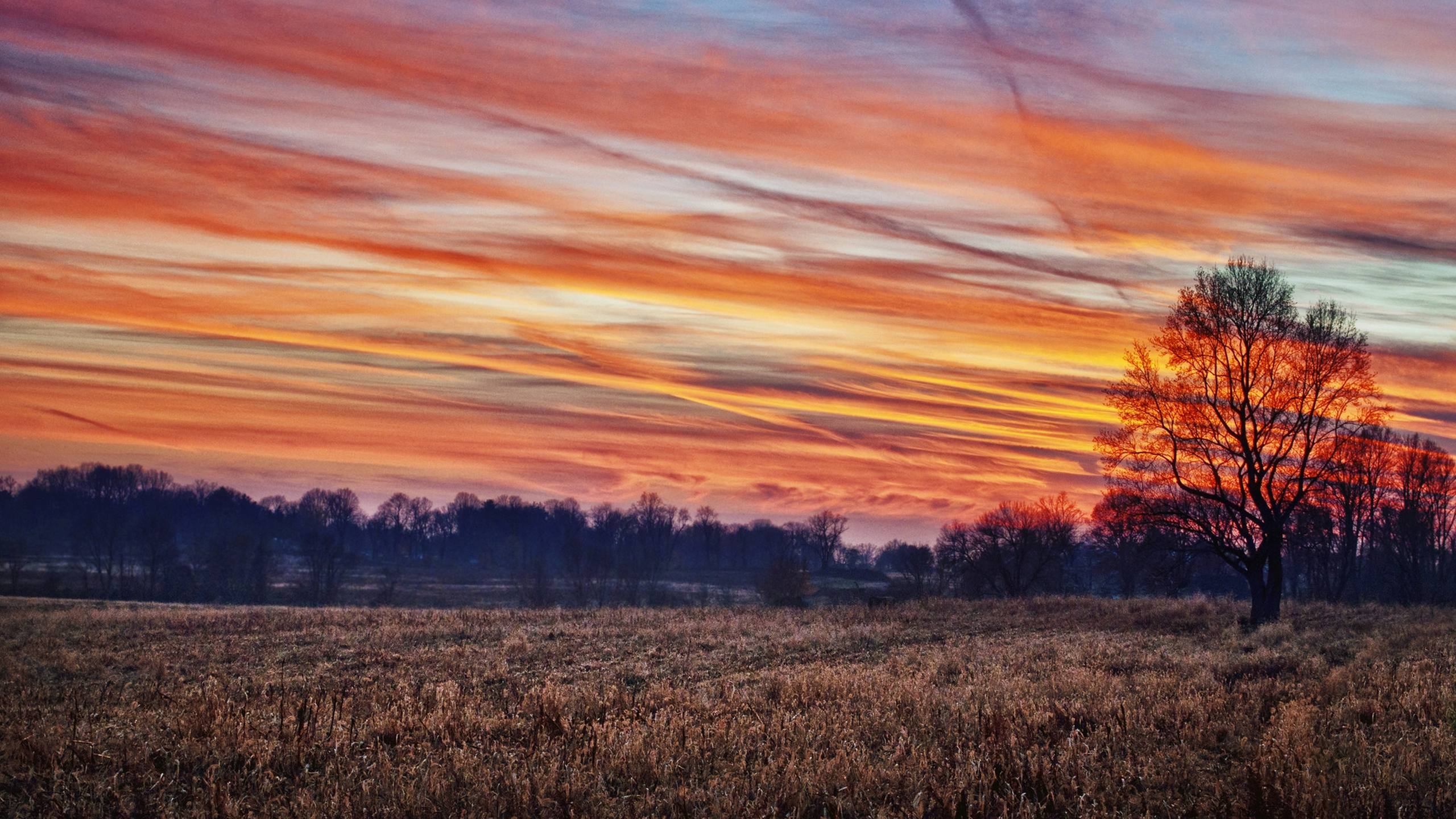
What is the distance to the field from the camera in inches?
292

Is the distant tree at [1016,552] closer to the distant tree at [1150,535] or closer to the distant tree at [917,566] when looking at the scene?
the distant tree at [917,566]

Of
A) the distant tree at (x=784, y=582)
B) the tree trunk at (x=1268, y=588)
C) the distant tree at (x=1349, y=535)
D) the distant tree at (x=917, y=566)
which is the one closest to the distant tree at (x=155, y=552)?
the distant tree at (x=784, y=582)

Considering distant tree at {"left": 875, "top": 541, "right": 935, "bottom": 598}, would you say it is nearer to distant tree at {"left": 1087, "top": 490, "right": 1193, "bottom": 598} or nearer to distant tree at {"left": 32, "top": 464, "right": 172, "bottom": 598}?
distant tree at {"left": 1087, "top": 490, "right": 1193, "bottom": 598}

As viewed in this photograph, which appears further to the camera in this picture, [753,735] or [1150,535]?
[1150,535]

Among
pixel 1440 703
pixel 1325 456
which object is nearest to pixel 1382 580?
pixel 1325 456

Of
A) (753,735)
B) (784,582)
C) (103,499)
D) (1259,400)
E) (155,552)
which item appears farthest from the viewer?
(103,499)

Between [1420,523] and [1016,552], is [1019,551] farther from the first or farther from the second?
[1420,523]

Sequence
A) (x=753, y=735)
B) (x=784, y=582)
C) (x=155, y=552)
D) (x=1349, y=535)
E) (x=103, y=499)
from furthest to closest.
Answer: (x=103, y=499) < (x=155, y=552) < (x=784, y=582) < (x=1349, y=535) < (x=753, y=735)

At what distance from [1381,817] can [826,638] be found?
19.3 meters

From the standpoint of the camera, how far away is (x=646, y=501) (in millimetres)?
167375

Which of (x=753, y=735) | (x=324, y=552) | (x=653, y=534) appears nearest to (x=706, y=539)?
(x=653, y=534)

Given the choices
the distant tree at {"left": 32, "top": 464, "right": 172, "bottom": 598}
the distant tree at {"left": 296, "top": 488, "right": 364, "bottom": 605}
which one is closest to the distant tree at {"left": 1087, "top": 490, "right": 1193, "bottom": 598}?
the distant tree at {"left": 296, "top": 488, "right": 364, "bottom": 605}

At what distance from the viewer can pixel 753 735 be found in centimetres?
989

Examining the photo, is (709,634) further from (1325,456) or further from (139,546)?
(139,546)
